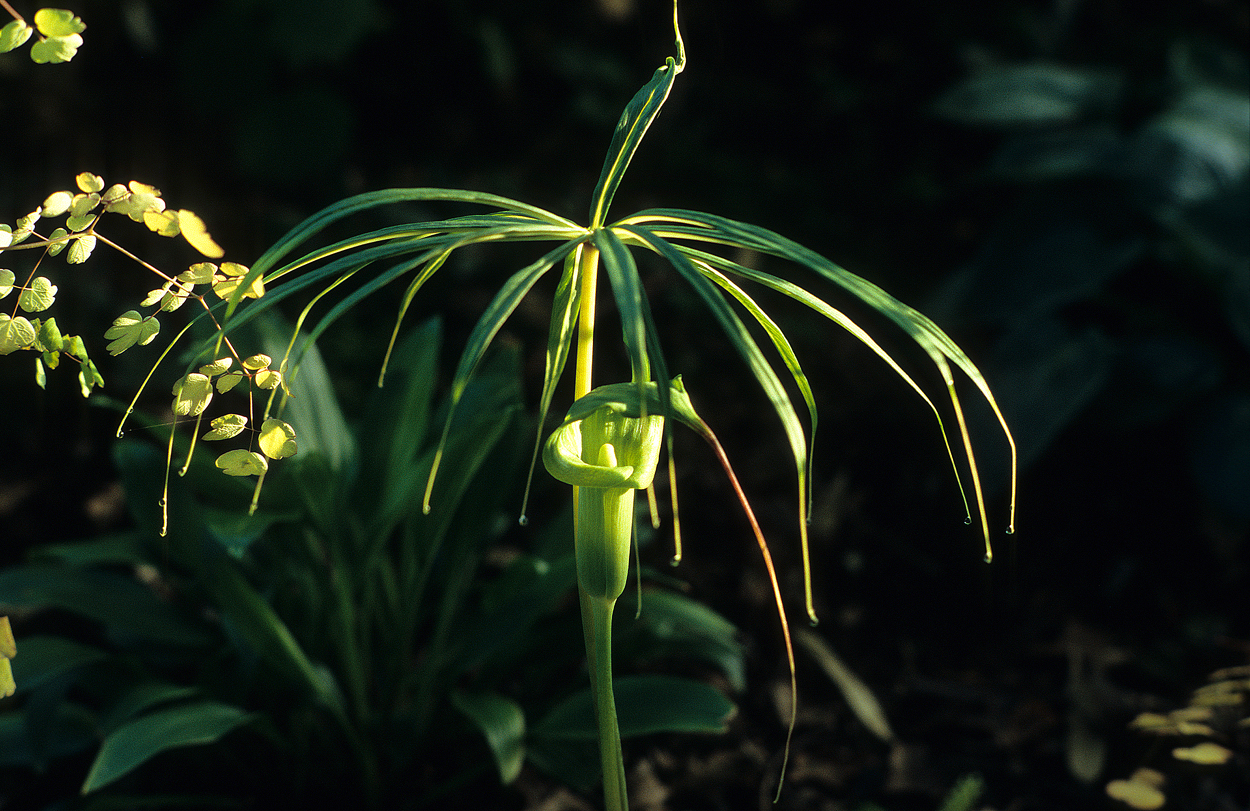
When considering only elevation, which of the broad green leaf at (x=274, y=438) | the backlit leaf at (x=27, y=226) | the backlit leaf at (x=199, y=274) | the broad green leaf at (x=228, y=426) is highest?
the backlit leaf at (x=27, y=226)

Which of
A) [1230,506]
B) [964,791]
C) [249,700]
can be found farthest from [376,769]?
[1230,506]

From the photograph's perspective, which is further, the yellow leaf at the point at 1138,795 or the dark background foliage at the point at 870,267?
the dark background foliage at the point at 870,267

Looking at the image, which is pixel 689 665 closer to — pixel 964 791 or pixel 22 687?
pixel 964 791

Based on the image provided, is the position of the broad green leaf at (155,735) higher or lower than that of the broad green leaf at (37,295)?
lower

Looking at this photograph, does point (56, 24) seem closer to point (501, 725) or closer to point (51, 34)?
point (51, 34)

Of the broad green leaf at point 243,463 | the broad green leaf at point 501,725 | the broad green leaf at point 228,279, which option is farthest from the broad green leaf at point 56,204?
the broad green leaf at point 501,725

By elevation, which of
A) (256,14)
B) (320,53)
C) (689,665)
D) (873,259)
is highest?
(256,14)

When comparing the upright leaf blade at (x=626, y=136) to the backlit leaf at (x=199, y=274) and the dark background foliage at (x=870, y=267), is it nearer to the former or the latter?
the backlit leaf at (x=199, y=274)
